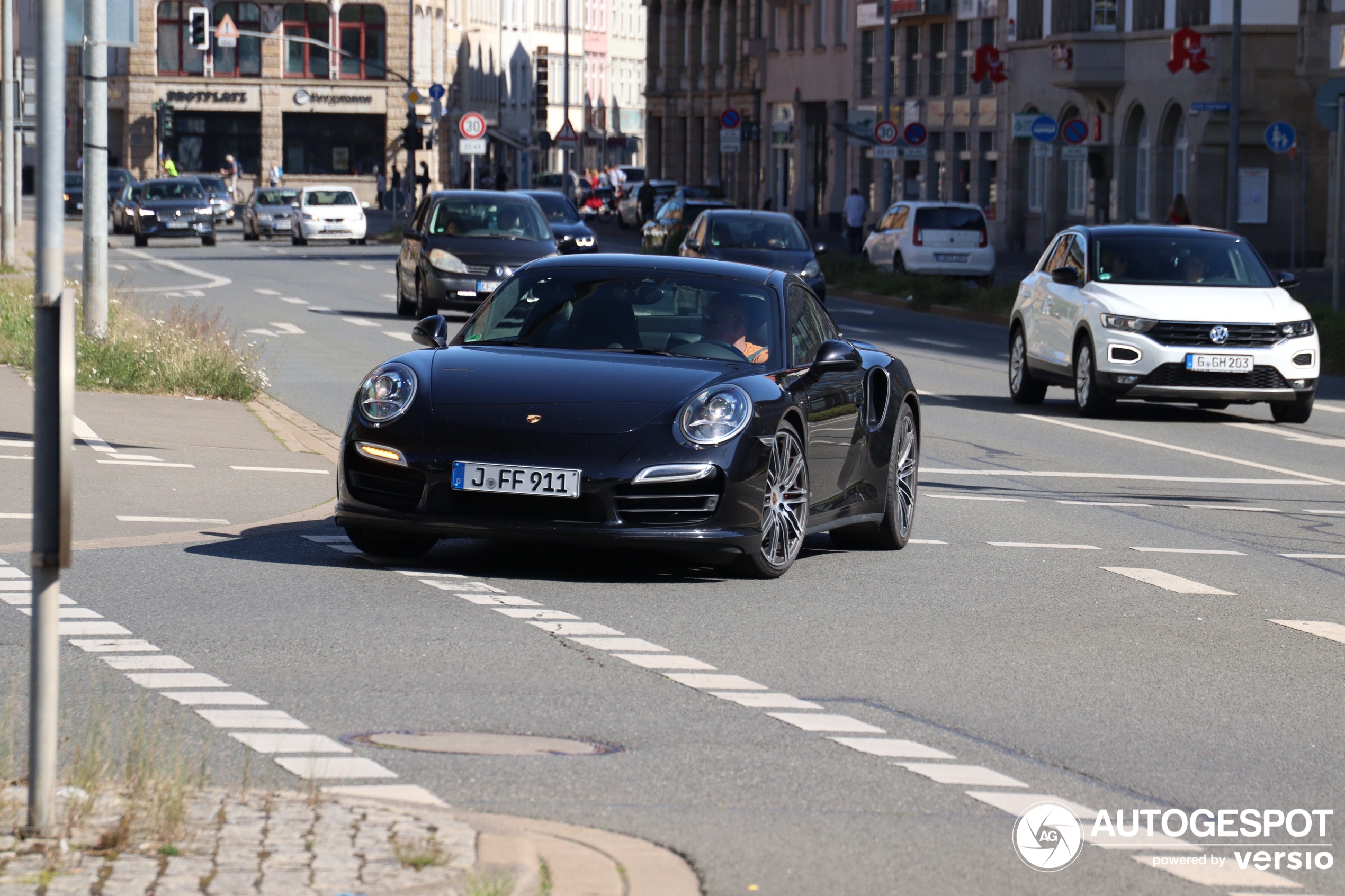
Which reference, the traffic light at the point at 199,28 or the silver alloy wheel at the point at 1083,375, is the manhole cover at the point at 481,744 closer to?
the silver alloy wheel at the point at 1083,375

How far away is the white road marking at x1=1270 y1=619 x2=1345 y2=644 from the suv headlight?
10.4m

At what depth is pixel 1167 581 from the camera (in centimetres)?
1068

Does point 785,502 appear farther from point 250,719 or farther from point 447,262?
point 447,262

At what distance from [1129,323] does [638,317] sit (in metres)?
9.93

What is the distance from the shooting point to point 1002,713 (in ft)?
24.1

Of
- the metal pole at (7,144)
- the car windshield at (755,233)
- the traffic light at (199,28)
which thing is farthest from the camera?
the traffic light at (199,28)

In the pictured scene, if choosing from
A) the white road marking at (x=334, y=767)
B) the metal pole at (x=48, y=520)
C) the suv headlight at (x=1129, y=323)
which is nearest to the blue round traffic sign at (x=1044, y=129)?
the suv headlight at (x=1129, y=323)

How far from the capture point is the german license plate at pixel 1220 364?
19.8 metres

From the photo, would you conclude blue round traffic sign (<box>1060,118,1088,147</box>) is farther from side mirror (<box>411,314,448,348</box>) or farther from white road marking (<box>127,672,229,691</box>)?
white road marking (<box>127,672,229,691</box>)

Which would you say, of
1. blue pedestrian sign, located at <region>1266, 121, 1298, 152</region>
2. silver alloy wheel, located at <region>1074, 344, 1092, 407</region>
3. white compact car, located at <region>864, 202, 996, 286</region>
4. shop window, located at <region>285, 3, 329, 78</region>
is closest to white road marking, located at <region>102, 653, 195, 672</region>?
silver alloy wheel, located at <region>1074, 344, 1092, 407</region>

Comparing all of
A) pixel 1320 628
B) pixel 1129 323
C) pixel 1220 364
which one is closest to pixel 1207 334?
pixel 1220 364

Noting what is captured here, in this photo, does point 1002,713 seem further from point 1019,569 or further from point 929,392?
point 929,392

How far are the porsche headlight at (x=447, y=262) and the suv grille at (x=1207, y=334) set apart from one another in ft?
40.2

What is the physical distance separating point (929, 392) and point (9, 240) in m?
18.9
